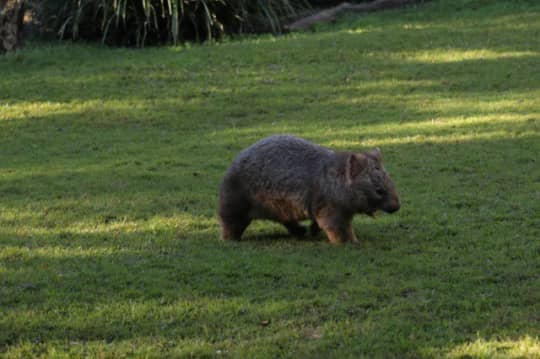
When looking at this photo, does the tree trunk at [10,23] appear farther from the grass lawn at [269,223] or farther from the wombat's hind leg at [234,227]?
the wombat's hind leg at [234,227]

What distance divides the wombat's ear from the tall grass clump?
13238 mm

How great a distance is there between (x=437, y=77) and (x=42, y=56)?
8.58m

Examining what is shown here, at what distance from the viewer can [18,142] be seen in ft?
54.5

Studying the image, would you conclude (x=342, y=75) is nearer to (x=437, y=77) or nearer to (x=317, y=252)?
(x=437, y=77)

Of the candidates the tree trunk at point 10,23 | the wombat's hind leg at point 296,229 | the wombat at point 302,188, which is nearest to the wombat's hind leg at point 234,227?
the wombat at point 302,188

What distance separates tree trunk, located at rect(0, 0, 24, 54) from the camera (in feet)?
75.5

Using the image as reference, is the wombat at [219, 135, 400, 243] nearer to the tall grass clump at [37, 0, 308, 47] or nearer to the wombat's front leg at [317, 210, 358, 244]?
the wombat's front leg at [317, 210, 358, 244]

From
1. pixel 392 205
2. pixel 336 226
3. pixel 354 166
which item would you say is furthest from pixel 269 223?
pixel 392 205

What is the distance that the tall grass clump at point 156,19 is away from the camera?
22844mm

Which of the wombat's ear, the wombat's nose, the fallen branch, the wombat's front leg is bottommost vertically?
the wombat's front leg

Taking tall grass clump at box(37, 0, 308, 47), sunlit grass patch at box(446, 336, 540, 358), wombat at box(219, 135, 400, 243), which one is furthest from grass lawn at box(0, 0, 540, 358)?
tall grass clump at box(37, 0, 308, 47)

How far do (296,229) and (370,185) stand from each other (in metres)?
1.19

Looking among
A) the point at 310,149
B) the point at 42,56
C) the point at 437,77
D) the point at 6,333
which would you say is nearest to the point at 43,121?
the point at 42,56

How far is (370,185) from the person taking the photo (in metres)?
9.73
